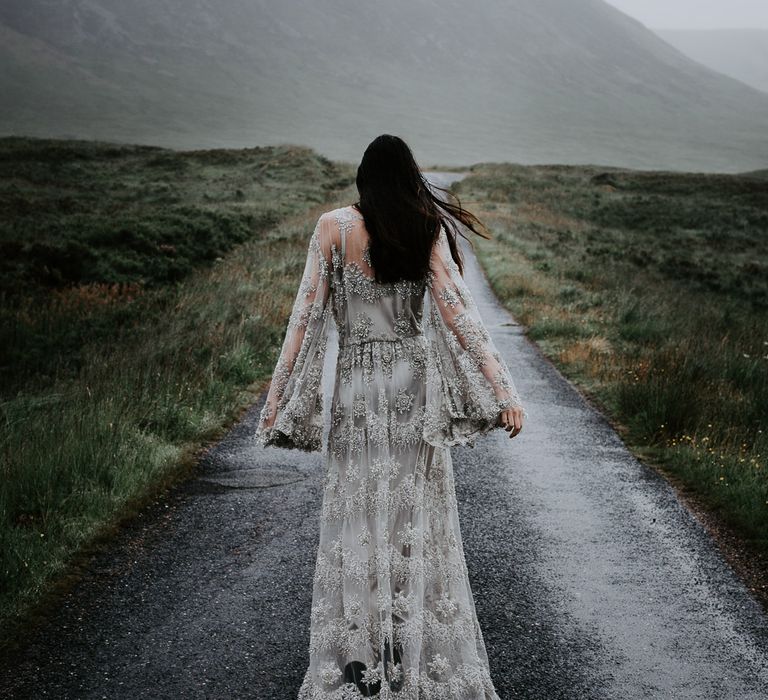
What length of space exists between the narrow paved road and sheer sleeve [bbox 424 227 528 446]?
1.28 m

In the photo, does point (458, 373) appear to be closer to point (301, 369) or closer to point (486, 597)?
point (301, 369)

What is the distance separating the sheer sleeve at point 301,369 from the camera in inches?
118

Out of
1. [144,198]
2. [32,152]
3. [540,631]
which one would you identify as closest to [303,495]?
[540,631]

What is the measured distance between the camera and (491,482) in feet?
19.7

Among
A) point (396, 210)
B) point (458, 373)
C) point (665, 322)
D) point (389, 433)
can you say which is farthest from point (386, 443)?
point (665, 322)

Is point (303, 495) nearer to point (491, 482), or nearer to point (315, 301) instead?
point (491, 482)

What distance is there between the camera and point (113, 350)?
29.9 feet

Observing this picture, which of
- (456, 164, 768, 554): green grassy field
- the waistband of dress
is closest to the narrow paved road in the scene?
(456, 164, 768, 554): green grassy field

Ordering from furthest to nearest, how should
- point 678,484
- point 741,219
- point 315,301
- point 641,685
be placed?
1. point 741,219
2. point 678,484
3. point 641,685
4. point 315,301

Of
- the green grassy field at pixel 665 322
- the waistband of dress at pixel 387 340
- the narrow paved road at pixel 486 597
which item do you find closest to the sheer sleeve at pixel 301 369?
the waistband of dress at pixel 387 340

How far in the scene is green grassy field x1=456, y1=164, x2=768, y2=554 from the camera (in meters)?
6.34

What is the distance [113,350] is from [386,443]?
22.9 feet

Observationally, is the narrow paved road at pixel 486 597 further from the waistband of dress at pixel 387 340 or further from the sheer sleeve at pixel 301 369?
the waistband of dress at pixel 387 340

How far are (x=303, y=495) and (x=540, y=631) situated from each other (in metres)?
2.34
